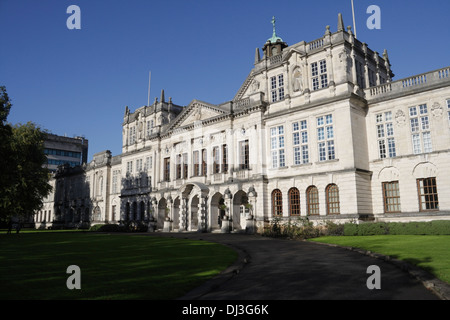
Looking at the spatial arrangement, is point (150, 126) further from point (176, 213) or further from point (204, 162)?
point (204, 162)

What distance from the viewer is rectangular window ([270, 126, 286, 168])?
35.4m

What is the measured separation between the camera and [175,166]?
4575 centimetres

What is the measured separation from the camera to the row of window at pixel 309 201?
3105 cm

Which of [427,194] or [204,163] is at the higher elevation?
[204,163]

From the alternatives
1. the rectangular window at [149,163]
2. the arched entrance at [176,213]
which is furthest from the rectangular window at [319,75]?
the rectangular window at [149,163]

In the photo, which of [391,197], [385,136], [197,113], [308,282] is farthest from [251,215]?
[308,282]

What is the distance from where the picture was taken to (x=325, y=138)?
106 feet

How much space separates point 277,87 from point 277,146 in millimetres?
6501

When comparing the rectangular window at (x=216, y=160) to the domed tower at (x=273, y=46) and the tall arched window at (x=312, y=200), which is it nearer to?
the tall arched window at (x=312, y=200)

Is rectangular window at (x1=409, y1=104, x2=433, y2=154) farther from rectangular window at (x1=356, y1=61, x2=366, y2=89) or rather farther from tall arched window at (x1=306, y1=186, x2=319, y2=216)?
tall arched window at (x1=306, y1=186, x2=319, y2=216)

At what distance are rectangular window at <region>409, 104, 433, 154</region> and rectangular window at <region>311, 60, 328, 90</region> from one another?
8.03m

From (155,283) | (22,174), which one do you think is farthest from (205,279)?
(22,174)
